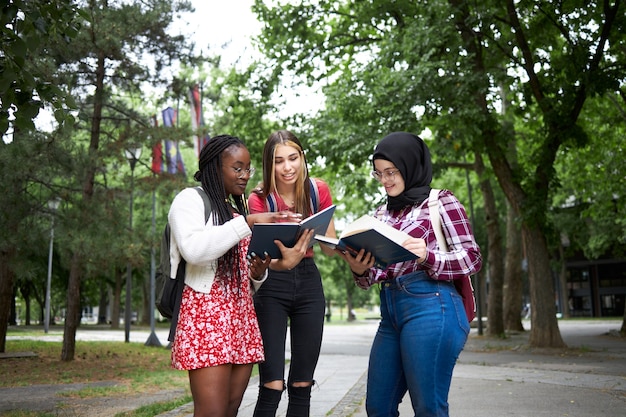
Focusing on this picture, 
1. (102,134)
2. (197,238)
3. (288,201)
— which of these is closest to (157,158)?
(102,134)

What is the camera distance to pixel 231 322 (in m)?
3.40

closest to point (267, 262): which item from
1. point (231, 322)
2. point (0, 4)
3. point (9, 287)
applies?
point (231, 322)

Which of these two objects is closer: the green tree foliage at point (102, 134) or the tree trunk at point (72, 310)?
the green tree foliage at point (102, 134)

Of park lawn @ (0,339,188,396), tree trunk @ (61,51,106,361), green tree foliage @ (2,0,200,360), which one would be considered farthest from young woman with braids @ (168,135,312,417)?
tree trunk @ (61,51,106,361)

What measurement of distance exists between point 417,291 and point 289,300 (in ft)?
2.66

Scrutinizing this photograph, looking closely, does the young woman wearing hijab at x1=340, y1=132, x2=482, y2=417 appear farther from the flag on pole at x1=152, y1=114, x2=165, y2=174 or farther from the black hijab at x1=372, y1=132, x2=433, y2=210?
the flag on pole at x1=152, y1=114, x2=165, y2=174

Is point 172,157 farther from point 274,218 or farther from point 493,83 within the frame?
point 274,218

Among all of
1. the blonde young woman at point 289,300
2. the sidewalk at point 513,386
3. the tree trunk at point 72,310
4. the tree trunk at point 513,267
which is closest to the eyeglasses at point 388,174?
the blonde young woman at point 289,300

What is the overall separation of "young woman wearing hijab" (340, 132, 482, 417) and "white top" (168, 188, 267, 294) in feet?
2.03

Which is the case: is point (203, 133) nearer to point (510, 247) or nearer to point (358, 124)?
point (358, 124)

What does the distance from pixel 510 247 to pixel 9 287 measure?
14.6 meters

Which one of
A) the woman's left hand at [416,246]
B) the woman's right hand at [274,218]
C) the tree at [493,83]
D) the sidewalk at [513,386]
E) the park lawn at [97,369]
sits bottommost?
the park lawn at [97,369]

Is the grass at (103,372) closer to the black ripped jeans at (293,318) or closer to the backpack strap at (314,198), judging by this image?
the black ripped jeans at (293,318)

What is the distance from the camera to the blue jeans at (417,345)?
3252mm
